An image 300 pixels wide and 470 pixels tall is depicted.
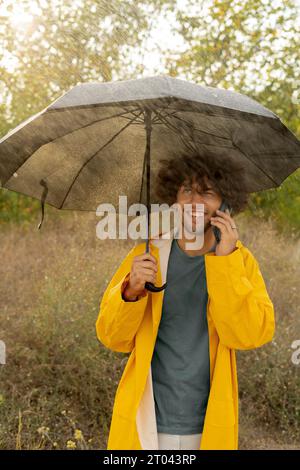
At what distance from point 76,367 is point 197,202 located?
2361mm

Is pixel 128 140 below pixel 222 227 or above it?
above

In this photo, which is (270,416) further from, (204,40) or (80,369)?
(204,40)

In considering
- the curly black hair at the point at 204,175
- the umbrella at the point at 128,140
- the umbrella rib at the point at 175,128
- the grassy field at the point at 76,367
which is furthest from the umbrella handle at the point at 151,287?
the grassy field at the point at 76,367

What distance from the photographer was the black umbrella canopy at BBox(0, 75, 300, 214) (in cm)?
194

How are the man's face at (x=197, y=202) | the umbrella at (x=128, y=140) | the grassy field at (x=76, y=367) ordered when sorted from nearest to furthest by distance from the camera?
the umbrella at (x=128, y=140)
the man's face at (x=197, y=202)
the grassy field at (x=76, y=367)

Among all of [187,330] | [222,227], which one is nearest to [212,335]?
[187,330]

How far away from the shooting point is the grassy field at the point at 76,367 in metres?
4.12

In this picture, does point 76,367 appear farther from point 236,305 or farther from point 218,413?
point 236,305

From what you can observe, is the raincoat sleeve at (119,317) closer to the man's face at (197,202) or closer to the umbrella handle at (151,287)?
the umbrella handle at (151,287)

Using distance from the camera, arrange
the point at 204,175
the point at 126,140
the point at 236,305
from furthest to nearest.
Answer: the point at 126,140 → the point at 204,175 → the point at 236,305

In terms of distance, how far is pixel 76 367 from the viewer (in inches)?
171

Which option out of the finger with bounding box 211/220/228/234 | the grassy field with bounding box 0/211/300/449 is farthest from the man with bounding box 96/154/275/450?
the grassy field with bounding box 0/211/300/449

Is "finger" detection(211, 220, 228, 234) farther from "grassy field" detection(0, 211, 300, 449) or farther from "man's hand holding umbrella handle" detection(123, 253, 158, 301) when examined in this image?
"grassy field" detection(0, 211, 300, 449)
